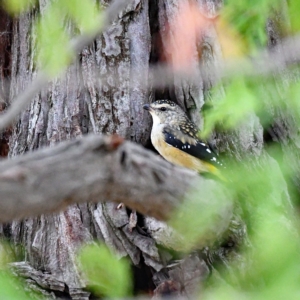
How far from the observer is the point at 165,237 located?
3467mm

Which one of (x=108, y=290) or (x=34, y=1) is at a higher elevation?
(x=34, y=1)

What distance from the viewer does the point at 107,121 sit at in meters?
3.95

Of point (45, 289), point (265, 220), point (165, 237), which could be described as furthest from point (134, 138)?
point (265, 220)

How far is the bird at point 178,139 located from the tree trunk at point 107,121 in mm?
86

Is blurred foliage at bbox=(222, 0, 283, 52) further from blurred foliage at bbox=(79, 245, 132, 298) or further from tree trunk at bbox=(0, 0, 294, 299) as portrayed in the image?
tree trunk at bbox=(0, 0, 294, 299)

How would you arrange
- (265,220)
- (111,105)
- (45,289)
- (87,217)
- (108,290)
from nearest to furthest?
(108,290), (265,220), (45,289), (87,217), (111,105)

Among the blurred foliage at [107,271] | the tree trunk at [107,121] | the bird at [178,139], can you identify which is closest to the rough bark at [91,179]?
the blurred foliage at [107,271]

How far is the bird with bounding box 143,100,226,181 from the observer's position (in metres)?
4.31

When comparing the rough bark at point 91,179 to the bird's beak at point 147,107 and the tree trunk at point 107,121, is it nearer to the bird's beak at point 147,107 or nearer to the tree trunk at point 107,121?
the tree trunk at point 107,121

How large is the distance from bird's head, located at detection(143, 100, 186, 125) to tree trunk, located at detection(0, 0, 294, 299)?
0.06 meters

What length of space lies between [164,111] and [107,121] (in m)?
0.62

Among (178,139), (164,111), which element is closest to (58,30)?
(164,111)

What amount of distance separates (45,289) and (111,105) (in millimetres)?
1344

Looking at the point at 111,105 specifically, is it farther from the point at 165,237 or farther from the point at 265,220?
the point at 265,220
